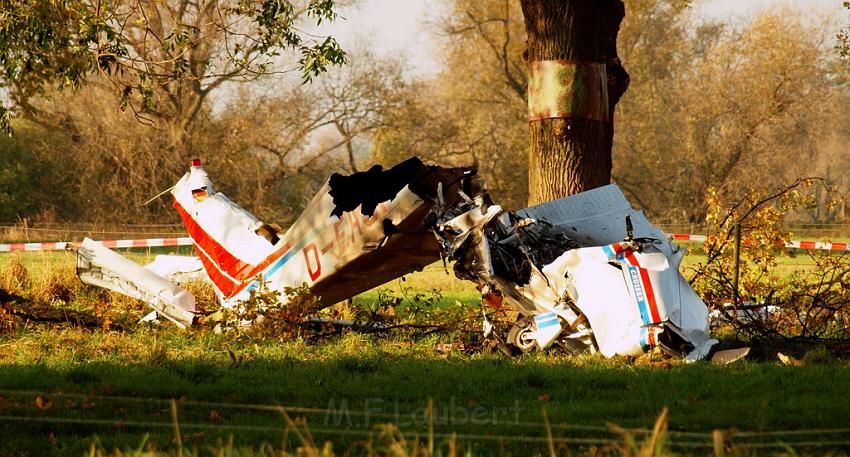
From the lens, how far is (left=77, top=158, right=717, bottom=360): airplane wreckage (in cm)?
955

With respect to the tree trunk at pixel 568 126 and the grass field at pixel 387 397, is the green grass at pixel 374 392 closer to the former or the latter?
the grass field at pixel 387 397

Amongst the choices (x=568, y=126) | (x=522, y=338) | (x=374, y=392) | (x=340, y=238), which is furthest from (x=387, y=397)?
(x=568, y=126)

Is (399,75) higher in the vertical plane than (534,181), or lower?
higher

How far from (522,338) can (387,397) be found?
2.41m

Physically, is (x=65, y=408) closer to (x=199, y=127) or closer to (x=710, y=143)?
(x=199, y=127)

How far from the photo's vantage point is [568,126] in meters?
13.6

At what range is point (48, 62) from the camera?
14.0m

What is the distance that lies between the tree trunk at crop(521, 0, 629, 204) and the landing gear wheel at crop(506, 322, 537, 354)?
11.6ft

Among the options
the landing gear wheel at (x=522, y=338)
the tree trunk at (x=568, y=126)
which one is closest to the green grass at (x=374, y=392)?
the landing gear wheel at (x=522, y=338)

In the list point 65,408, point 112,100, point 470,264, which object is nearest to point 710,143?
point 112,100

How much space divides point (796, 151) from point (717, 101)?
5.26 metres

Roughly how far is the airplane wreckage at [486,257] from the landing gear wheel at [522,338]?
12mm

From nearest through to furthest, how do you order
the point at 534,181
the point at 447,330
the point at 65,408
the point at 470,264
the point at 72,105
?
1. the point at 65,408
2. the point at 470,264
3. the point at 447,330
4. the point at 534,181
5. the point at 72,105

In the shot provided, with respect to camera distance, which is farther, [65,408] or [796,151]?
[796,151]
